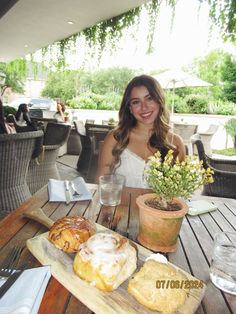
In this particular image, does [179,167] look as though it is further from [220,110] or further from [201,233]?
[220,110]

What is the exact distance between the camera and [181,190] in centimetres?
77

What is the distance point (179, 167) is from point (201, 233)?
0.36 meters

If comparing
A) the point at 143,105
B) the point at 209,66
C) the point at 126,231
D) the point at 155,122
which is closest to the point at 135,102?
the point at 143,105

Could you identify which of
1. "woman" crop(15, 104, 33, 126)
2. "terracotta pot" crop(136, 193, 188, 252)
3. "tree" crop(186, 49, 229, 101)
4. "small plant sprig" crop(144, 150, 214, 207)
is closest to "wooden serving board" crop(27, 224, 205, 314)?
"terracotta pot" crop(136, 193, 188, 252)

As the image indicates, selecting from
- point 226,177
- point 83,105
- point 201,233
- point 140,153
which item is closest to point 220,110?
point 83,105

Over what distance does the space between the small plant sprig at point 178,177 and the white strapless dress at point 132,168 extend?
96 cm

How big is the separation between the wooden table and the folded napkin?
0.02 m

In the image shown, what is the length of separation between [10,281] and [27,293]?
0.07m

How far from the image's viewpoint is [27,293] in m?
0.58

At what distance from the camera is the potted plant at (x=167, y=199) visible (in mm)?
761

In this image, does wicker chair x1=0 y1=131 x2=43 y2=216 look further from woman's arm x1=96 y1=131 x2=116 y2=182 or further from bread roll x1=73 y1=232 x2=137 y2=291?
bread roll x1=73 y1=232 x2=137 y2=291

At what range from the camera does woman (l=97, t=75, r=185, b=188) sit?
5.69ft

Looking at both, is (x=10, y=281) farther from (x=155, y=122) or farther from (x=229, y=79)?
(x=229, y=79)
